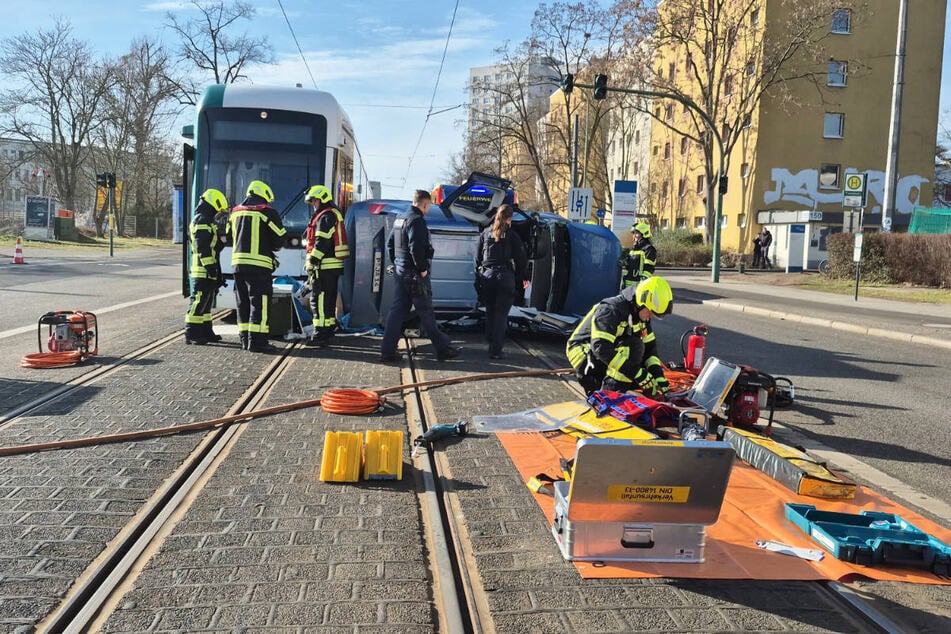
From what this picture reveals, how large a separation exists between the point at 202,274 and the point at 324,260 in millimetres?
1527

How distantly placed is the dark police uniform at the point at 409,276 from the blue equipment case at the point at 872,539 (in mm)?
5448

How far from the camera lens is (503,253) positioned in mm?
9734

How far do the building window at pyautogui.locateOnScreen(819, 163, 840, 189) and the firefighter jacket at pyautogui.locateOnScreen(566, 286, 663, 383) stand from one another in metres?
39.0

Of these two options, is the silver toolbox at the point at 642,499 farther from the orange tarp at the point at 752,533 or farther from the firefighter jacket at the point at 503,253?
the firefighter jacket at the point at 503,253

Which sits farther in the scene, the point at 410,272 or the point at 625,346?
the point at 410,272

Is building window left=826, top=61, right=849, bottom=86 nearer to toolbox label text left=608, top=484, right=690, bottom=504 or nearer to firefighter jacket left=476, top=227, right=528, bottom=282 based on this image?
firefighter jacket left=476, top=227, right=528, bottom=282

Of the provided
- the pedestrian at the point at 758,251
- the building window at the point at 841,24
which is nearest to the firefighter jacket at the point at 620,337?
the pedestrian at the point at 758,251

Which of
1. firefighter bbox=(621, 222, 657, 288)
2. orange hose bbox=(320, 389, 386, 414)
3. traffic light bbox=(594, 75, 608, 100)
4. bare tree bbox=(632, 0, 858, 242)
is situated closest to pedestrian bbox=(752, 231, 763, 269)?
bare tree bbox=(632, 0, 858, 242)

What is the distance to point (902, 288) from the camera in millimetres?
23609

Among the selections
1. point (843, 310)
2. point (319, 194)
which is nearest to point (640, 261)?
point (319, 194)

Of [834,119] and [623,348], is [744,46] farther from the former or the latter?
[623,348]

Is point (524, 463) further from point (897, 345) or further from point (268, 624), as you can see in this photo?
point (897, 345)

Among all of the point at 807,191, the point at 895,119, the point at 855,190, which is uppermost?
the point at 895,119

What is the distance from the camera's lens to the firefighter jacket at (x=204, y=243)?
9.76 m
